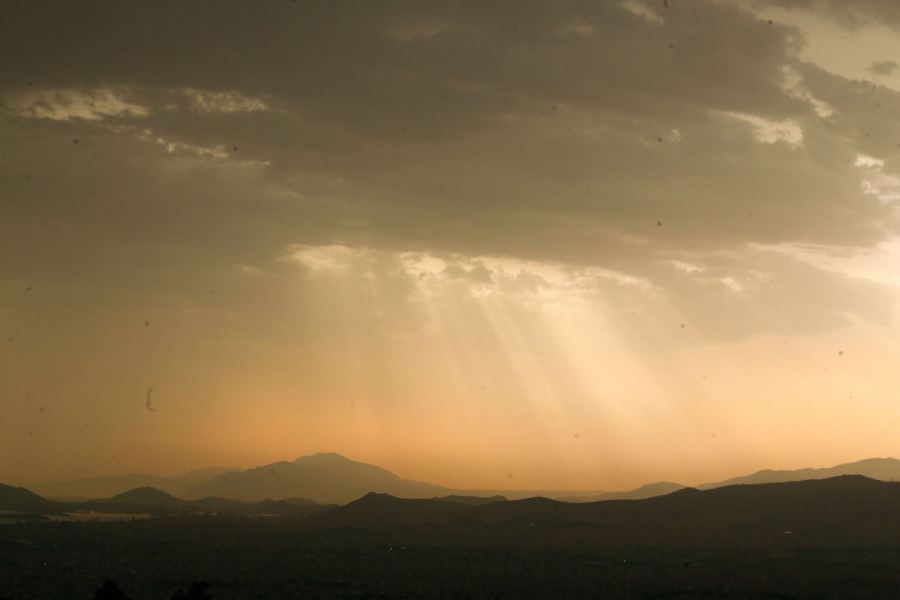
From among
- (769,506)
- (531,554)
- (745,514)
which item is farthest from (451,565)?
(769,506)

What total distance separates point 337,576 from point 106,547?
66884 mm

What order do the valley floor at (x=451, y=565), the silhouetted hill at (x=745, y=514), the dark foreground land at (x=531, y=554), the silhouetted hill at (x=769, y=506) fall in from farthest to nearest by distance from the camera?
the silhouetted hill at (x=769, y=506)
the silhouetted hill at (x=745, y=514)
the dark foreground land at (x=531, y=554)
the valley floor at (x=451, y=565)

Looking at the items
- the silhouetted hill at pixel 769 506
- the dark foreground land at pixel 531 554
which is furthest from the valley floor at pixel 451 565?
the silhouetted hill at pixel 769 506

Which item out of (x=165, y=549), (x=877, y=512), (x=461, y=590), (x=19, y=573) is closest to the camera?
(x=461, y=590)

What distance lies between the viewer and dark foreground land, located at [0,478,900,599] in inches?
3634

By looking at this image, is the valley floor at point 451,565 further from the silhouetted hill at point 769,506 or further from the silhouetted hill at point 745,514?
the silhouetted hill at point 769,506

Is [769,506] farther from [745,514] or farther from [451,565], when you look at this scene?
[451,565]

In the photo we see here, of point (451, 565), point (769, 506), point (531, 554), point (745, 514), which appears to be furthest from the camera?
point (769, 506)

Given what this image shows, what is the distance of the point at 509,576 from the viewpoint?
10138 centimetres

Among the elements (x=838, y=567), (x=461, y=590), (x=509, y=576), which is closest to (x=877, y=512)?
(x=838, y=567)

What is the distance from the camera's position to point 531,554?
4998 inches

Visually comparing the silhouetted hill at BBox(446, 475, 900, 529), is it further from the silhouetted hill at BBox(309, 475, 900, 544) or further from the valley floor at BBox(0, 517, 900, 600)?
the valley floor at BBox(0, 517, 900, 600)

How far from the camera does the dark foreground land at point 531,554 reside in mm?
92312

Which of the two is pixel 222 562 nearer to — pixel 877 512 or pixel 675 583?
pixel 675 583
